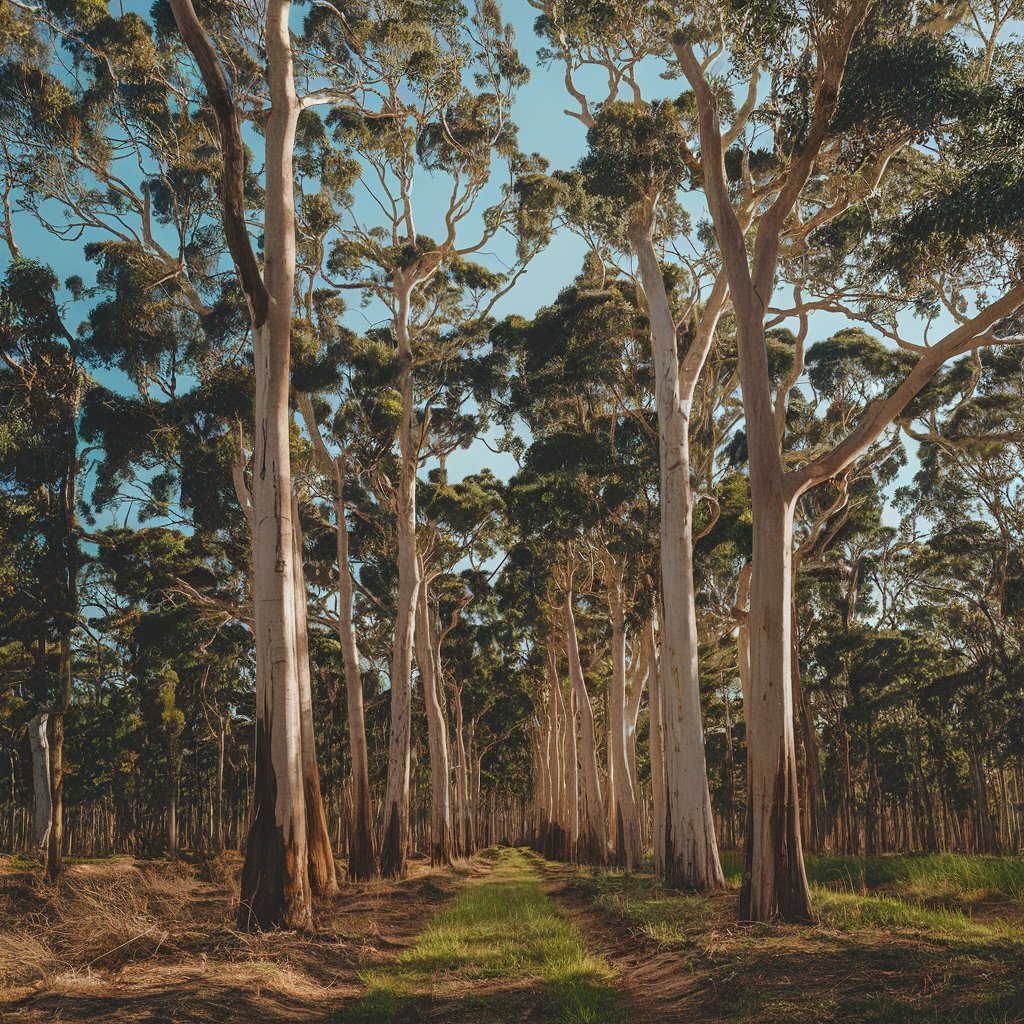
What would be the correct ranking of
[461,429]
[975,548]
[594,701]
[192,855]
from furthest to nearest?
[594,701]
[192,855]
[975,548]
[461,429]

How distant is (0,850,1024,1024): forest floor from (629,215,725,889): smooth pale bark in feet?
4.76

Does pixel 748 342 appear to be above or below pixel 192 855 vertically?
above

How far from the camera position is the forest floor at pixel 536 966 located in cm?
588

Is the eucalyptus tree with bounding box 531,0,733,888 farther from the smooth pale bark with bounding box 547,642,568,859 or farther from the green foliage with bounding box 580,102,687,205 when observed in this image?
the smooth pale bark with bounding box 547,642,568,859

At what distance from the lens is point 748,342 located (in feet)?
34.6

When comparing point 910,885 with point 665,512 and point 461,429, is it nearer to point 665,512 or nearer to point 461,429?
point 665,512

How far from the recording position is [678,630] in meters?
14.9

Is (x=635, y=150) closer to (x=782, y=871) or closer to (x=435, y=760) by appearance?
(x=782, y=871)

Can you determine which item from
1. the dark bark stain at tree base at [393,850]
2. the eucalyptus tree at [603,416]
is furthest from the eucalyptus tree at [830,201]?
the dark bark stain at tree base at [393,850]

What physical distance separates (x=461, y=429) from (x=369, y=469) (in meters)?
3.28

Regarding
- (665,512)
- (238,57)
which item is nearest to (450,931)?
(665,512)

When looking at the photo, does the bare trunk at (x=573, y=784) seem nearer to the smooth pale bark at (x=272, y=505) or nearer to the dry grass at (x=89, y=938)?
the smooth pale bark at (x=272, y=505)

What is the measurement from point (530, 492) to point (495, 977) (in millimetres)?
16292

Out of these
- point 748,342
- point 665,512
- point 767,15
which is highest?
point 767,15
